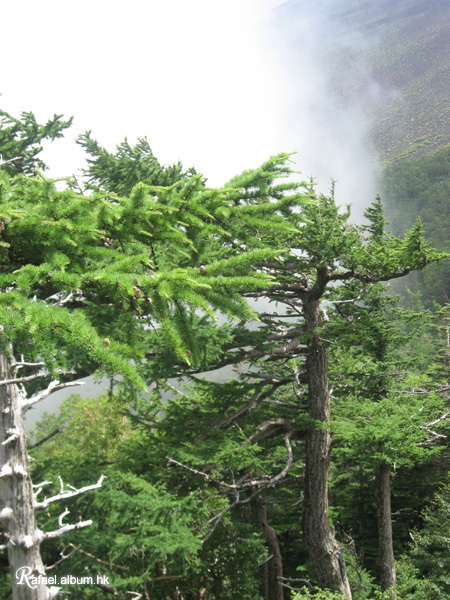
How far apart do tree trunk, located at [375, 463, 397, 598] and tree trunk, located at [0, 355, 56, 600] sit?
1113 cm

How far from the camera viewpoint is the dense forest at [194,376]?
3098 mm

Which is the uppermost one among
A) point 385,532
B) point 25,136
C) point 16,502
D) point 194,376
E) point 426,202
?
point 426,202

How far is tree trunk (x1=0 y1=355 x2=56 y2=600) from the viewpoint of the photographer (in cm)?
429

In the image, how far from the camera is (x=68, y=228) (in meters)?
3.13

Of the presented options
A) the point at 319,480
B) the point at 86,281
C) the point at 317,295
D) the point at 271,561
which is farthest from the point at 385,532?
the point at 86,281

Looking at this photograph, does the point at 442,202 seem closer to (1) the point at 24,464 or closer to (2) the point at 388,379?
(2) the point at 388,379

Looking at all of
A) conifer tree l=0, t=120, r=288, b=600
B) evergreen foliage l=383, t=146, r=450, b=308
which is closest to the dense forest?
conifer tree l=0, t=120, r=288, b=600

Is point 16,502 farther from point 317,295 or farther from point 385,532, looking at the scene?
point 385,532

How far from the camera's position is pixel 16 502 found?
4316 mm

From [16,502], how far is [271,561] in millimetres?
13095

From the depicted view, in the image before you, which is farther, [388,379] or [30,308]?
[388,379]

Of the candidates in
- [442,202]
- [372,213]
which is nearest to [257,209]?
[372,213]

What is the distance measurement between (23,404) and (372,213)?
13.4 meters

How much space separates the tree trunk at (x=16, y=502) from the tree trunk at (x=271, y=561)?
10301 mm
